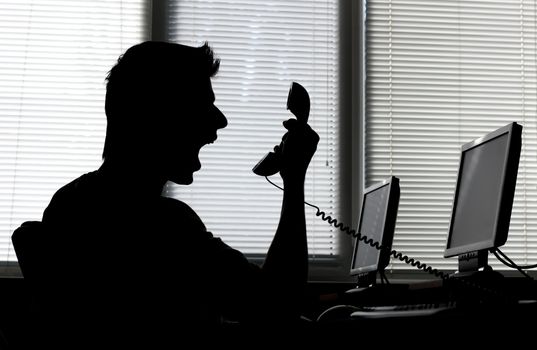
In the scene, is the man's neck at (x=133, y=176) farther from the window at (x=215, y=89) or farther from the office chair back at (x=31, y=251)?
the window at (x=215, y=89)

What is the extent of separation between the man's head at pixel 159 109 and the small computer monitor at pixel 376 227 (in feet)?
4.29

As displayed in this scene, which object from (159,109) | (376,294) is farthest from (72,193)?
(376,294)

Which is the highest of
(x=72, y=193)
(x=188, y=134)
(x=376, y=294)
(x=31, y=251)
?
(x=188, y=134)

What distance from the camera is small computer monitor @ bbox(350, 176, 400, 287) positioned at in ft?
10.3

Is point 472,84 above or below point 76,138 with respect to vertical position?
above

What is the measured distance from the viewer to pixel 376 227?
3.33 m

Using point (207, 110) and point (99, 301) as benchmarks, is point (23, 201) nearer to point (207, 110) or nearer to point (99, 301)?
point (207, 110)

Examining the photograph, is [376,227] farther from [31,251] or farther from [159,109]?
[31,251]

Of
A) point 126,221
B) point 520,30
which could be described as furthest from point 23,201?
point 520,30

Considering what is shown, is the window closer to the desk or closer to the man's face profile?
the man's face profile

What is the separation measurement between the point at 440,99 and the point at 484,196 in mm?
1771

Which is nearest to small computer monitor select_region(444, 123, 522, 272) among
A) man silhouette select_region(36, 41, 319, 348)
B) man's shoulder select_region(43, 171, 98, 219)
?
man silhouette select_region(36, 41, 319, 348)

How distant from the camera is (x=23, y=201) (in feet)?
13.1

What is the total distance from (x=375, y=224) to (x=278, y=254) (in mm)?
1527
